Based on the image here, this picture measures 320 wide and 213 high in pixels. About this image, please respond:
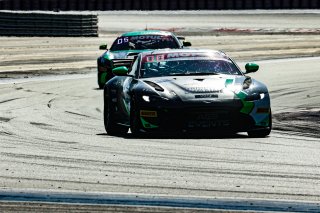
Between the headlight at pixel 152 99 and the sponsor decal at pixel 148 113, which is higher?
the headlight at pixel 152 99

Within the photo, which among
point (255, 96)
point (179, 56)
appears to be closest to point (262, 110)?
point (255, 96)

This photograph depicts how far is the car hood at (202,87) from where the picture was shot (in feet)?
43.2

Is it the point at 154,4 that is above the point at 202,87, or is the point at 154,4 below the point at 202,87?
below

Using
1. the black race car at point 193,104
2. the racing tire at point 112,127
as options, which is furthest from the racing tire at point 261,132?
the racing tire at point 112,127

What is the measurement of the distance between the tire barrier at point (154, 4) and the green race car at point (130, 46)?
3896cm

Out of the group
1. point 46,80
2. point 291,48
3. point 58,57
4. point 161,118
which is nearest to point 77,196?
point 161,118

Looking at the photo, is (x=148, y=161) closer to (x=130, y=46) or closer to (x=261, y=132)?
(x=261, y=132)

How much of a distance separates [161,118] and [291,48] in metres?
25.7

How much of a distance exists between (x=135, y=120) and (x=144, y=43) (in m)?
10.6

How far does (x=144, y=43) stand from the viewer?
78.2 feet

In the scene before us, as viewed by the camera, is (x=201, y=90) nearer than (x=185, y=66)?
Yes

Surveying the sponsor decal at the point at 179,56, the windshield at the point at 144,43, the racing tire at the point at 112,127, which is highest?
the sponsor decal at the point at 179,56

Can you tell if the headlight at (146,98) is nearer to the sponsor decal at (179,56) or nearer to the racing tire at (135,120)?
the racing tire at (135,120)

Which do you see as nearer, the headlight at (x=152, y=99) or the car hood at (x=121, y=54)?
the headlight at (x=152, y=99)
